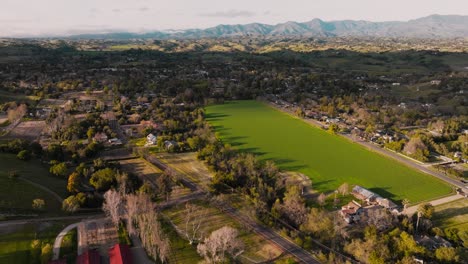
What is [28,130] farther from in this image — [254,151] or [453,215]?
[453,215]

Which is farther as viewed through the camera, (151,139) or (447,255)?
(151,139)

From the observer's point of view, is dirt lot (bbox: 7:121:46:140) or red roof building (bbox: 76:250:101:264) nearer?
red roof building (bbox: 76:250:101:264)

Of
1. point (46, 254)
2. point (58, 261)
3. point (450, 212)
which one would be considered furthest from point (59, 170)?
point (450, 212)

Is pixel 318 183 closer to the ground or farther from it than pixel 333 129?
closer to the ground

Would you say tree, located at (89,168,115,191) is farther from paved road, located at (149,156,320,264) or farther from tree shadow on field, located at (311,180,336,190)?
tree shadow on field, located at (311,180,336,190)

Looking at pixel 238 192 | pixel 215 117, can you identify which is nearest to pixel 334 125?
pixel 215 117

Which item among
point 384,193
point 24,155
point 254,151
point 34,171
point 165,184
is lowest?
point 384,193

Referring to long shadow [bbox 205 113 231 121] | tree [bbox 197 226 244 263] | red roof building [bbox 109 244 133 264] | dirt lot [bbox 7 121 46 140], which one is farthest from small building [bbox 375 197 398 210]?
dirt lot [bbox 7 121 46 140]

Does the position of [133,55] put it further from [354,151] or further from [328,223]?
[328,223]
